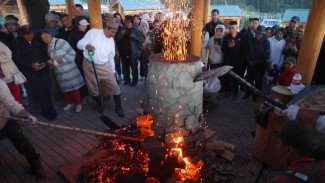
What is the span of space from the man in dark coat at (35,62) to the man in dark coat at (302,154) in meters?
5.33

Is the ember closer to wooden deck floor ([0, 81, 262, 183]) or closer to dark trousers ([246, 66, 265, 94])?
wooden deck floor ([0, 81, 262, 183])

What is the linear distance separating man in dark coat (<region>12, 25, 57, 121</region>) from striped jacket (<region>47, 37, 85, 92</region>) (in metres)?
0.24

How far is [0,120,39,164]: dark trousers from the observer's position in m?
3.30

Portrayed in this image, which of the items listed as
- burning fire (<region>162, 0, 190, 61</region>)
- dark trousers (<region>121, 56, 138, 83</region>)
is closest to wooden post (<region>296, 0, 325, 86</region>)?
burning fire (<region>162, 0, 190, 61</region>)

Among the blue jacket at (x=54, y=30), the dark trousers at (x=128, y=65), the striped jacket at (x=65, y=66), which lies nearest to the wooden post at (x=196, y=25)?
the dark trousers at (x=128, y=65)

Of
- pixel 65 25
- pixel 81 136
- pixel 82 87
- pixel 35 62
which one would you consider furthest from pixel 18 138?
pixel 65 25

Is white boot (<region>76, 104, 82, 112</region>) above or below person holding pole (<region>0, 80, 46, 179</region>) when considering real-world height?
below

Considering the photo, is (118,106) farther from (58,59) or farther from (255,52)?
(255,52)

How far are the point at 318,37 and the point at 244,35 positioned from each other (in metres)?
2.41

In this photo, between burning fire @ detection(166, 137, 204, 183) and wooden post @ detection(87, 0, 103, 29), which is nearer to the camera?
burning fire @ detection(166, 137, 204, 183)

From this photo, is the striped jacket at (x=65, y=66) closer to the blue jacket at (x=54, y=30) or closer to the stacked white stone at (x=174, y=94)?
the blue jacket at (x=54, y=30)

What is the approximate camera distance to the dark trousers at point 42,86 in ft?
17.3

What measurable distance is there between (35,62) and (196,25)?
4.38 meters

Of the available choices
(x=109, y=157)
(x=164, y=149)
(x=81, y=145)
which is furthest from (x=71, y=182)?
(x=164, y=149)
